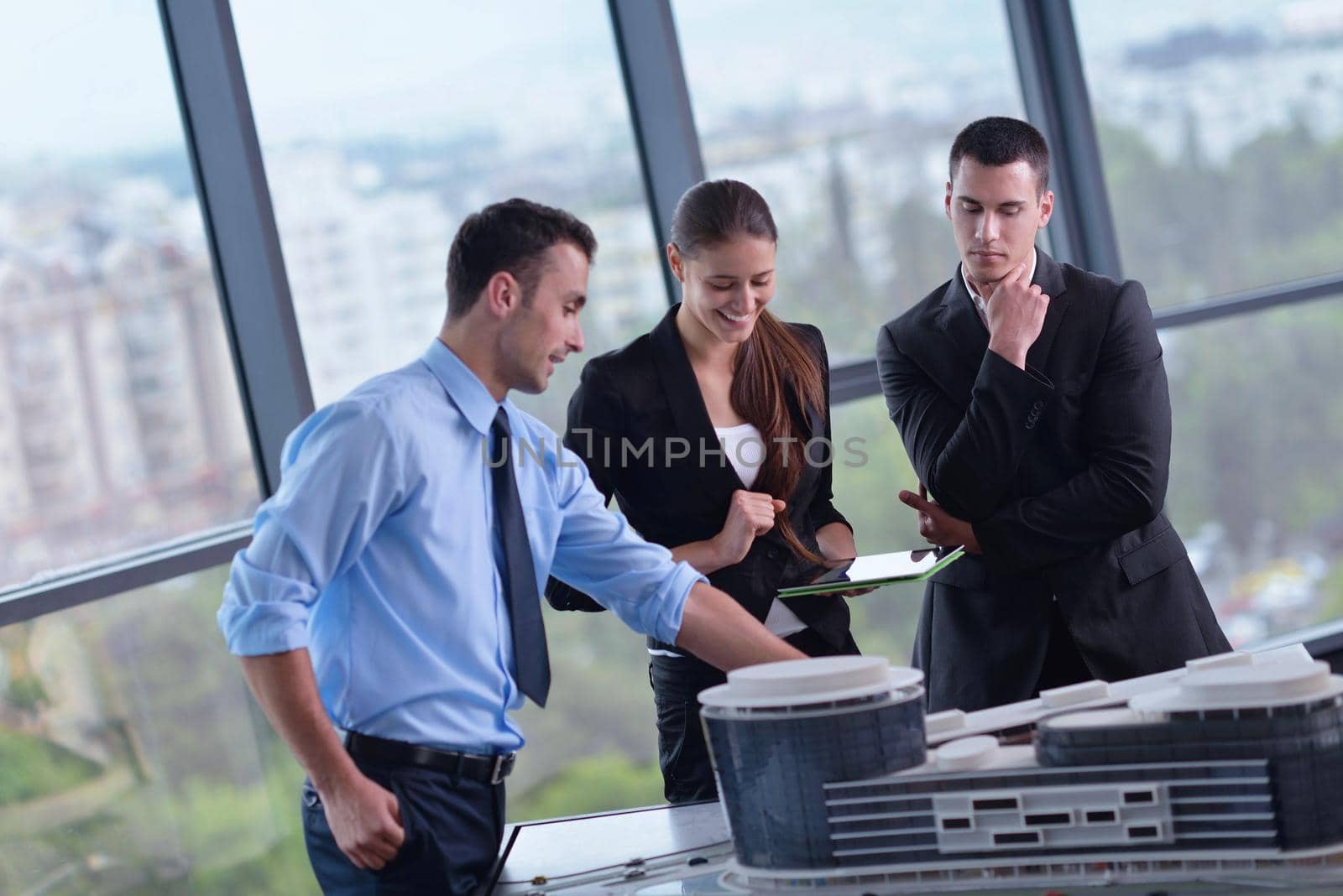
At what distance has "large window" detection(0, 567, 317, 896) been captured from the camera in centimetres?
264

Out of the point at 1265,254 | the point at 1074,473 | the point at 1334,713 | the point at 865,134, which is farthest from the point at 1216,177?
the point at 1334,713

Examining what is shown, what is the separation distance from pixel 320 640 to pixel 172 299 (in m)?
1.47

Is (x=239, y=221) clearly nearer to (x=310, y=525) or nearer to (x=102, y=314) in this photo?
(x=102, y=314)

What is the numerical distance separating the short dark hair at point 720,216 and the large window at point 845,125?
58.1 inches

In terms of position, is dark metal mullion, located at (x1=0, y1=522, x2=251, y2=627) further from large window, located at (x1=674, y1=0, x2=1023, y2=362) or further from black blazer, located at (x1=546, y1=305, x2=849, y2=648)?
large window, located at (x1=674, y1=0, x2=1023, y2=362)

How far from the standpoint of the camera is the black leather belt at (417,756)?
168 cm

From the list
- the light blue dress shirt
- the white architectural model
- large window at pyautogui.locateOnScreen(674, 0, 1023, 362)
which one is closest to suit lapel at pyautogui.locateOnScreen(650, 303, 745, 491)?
the light blue dress shirt

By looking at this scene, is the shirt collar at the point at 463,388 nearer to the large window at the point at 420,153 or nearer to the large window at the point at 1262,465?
the large window at the point at 420,153

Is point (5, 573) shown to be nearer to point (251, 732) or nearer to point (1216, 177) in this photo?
point (251, 732)

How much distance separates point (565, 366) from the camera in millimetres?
3533

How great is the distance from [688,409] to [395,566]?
27.6 inches

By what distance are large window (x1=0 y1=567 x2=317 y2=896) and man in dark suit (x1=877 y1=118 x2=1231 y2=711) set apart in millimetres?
1568

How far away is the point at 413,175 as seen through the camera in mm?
3359

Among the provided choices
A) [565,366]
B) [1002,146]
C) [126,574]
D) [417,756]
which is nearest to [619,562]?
[417,756]
